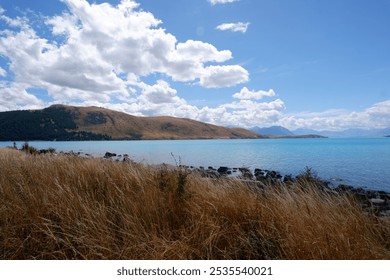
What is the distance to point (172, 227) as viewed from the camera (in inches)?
149

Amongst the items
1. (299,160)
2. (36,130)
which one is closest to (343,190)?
(299,160)

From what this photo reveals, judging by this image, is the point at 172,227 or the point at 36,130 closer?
the point at 172,227

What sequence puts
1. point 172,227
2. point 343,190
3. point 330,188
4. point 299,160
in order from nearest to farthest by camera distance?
point 172,227 → point 330,188 → point 343,190 → point 299,160

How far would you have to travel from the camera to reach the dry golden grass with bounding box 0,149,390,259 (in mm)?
3162

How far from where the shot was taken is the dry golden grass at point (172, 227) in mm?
3162

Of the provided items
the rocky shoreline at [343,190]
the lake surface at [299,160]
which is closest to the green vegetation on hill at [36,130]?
the lake surface at [299,160]

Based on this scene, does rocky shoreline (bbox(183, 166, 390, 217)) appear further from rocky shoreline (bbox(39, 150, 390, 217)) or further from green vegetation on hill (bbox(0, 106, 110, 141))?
green vegetation on hill (bbox(0, 106, 110, 141))

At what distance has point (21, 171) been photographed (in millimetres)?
5969

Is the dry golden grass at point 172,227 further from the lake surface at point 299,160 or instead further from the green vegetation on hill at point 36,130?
the green vegetation on hill at point 36,130

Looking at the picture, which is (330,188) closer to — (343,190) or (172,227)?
(343,190)

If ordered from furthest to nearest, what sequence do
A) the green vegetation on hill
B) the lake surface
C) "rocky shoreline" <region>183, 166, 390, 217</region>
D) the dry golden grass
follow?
the green vegetation on hill, the lake surface, "rocky shoreline" <region>183, 166, 390, 217</region>, the dry golden grass

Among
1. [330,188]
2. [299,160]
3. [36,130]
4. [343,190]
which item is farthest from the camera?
[36,130]

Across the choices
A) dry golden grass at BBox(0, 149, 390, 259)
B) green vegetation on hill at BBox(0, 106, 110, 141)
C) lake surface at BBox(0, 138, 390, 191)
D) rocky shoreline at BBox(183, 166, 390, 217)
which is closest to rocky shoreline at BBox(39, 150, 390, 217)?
rocky shoreline at BBox(183, 166, 390, 217)
